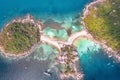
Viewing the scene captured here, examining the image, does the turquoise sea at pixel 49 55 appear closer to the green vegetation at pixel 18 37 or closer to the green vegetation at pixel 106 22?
the green vegetation at pixel 18 37

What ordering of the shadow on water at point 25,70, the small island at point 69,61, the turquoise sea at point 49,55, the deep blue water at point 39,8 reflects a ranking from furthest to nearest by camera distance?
1. the deep blue water at point 39,8
2. the shadow on water at point 25,70
3. the turquoise sea at point 49,55
4. the small island at point 69,61

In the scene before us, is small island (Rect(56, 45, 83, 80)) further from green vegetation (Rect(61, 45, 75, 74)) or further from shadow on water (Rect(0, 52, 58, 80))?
shadow on water (Rect(0, 52, 58, 80))

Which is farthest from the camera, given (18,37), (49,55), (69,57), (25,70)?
(49,55)

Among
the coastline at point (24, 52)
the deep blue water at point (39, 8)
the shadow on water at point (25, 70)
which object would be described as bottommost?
the shadow on water at point (25, 70)

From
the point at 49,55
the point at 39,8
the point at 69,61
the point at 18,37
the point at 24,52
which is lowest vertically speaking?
the point at 69,61

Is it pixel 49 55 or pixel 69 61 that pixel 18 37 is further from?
pixel 69 61

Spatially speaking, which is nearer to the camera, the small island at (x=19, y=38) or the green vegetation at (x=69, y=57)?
the green vegetation at (x=69, y=57)

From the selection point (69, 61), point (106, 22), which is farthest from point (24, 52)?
point (106, 22)

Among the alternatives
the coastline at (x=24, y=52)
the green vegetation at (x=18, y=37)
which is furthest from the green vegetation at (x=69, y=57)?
the green vegetation at (x=18, y=37)
